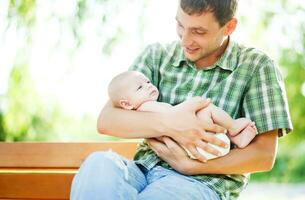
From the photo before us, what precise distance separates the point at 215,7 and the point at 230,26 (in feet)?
0.41

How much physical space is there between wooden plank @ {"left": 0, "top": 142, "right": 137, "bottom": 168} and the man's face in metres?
0.58

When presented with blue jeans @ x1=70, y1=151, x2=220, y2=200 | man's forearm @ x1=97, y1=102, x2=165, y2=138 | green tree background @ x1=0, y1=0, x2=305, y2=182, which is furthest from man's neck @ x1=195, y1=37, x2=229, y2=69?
green tree background @ x1=0, y1=0, x2=305, y2=182

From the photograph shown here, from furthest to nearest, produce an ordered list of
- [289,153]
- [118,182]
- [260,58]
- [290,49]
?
[289,153] < [290,49] < [260,58] < [118,182]

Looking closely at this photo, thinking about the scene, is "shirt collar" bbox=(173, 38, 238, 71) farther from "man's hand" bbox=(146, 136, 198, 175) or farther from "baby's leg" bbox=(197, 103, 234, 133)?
"man's hand" bbox=(146, 136, 198, 175)

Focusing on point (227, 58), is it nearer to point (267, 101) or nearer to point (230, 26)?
point (230, 26)

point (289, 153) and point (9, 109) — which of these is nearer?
point (9, 109)

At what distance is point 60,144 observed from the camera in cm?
245

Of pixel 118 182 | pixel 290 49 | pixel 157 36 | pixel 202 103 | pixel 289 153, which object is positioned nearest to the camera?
pixel 118 182

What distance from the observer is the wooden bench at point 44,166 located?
2402 millimetres

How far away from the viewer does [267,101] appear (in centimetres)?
190

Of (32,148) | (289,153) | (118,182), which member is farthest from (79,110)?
(118,182)

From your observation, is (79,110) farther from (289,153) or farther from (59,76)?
(289,153)

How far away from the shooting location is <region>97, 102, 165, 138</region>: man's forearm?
1871 millimetres

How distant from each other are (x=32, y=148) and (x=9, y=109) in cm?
150
